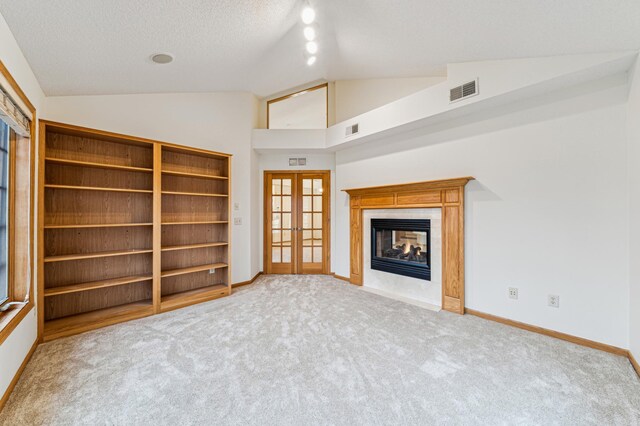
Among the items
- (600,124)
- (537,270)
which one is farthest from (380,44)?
(537,270)

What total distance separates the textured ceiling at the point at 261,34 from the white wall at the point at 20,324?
0.37 feet

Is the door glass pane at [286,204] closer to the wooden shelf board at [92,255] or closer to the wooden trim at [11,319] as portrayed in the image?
the wooden shelf board at [92,255]

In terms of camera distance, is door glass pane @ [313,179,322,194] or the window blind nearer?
the window blind

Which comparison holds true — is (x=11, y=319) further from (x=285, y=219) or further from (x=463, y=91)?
(x=463, y=91)

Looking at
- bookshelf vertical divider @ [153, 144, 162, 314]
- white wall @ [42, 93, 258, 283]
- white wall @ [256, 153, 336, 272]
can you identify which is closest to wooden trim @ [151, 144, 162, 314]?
bookshelf vertical divider @ [153, 144, 162, 314]

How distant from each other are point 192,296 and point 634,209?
15.0ft

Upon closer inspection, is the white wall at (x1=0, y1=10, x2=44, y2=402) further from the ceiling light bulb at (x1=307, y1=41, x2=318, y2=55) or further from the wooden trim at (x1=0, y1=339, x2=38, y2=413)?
the ceiling light bulb at (x1=307, y1=41, x2=318, y2=55)

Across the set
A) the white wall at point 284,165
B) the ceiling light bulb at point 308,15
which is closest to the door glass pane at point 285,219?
the white wall at point 284,165

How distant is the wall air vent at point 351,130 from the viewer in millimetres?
4348

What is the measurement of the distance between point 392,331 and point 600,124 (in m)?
2.69

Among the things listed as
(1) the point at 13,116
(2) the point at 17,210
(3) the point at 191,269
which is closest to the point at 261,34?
(1) the point at 13,116

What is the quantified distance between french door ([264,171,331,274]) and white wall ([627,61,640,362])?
389 centimetres

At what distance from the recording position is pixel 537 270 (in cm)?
285

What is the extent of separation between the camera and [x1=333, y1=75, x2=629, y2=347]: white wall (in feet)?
8.00
